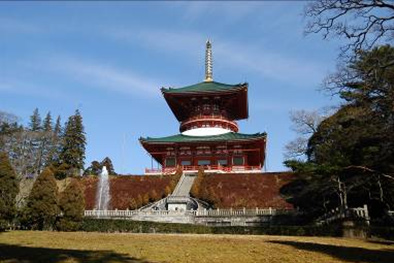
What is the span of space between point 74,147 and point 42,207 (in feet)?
129

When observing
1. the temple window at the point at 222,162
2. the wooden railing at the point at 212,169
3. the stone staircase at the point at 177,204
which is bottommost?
the stone staircase at the point at 177,204

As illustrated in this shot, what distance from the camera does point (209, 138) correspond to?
5091 cm

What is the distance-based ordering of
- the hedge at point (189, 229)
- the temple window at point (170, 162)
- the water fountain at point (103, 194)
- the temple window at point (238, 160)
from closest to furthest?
the hedge at point (189, 229)
the water fountain at point (103, 194)
the temple window at point (238, 160)
the temple window at point (170, 162)

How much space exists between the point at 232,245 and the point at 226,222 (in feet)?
60.6

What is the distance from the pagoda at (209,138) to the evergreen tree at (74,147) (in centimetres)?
1295

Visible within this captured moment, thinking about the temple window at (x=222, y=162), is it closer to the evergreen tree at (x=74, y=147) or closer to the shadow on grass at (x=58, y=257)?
the evergreen tree at (x=74, y=147)

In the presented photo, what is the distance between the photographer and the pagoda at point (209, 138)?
5047 centimetres

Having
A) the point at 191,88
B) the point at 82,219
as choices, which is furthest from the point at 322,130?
the point at 191,88

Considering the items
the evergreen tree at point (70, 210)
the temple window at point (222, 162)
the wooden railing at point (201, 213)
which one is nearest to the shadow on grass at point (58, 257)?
the evergreen tree at point (70, 210)

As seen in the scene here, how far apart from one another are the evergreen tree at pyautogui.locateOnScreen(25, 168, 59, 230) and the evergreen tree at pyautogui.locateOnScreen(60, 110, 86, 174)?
119 ft

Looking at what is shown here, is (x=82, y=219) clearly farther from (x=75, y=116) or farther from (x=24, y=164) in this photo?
(x=75, y=116)

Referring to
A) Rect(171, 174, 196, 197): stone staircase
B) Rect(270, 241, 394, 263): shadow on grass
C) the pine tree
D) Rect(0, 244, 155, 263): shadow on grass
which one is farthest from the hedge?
the pine tree

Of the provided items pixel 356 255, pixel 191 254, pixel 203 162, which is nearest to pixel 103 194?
pixel 203 162

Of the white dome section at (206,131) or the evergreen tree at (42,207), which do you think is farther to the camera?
the white dome section at (206,131)
